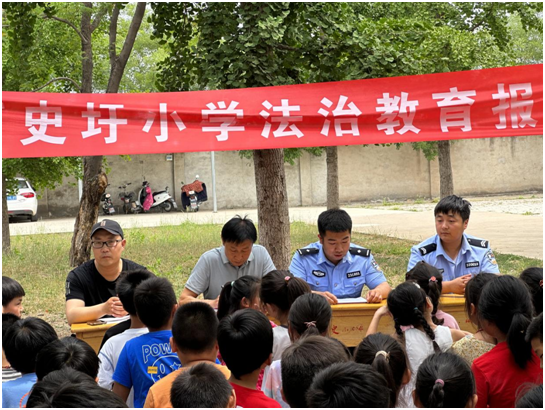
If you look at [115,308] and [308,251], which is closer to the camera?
[115,308]

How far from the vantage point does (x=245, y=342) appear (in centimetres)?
245

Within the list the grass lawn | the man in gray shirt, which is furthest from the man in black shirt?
the grass lawn

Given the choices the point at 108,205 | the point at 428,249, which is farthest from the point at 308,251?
the point at 108,205

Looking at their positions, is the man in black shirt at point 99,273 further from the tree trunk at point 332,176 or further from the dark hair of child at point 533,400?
the tree trunk at point 332,176

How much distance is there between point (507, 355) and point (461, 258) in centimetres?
210

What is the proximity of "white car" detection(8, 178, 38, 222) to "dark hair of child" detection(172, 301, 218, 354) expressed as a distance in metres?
20.0

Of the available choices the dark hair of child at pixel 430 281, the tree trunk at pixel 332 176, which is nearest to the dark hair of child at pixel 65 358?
the dark hair of child at pixel 430 281

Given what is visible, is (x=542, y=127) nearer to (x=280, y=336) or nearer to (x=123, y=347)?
(x=280, y=336)

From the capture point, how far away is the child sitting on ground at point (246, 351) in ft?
7.88

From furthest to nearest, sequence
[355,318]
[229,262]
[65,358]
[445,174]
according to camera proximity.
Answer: [445,174]
[229,262]
[355,318]
[65,358]

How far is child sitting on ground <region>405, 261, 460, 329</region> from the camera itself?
11.4 feet

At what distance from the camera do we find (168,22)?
25.8 ft

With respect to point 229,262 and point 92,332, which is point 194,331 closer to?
point 92,332

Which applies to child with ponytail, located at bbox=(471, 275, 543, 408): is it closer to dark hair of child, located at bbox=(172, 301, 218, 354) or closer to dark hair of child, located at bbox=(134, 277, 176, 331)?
dark hair of child, located at bbox=(172, 301, 218, 354)
